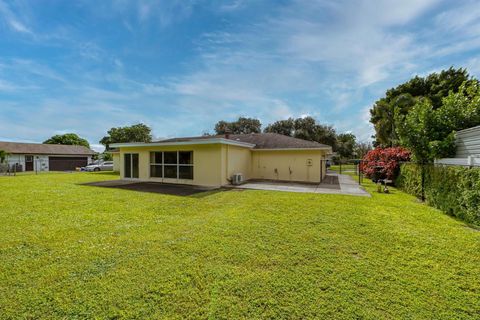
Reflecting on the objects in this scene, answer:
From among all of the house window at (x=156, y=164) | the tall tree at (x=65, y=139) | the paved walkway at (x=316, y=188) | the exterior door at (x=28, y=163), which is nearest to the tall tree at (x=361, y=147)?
the paved walkway at (x=316, y=188)

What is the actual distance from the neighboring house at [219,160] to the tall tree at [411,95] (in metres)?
10.7

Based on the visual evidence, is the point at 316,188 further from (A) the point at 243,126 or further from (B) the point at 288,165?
(A) the point at 243,126

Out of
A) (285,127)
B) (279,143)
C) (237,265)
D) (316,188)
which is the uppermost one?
(285,127)

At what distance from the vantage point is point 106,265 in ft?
10.9

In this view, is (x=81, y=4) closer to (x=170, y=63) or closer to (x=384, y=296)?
(x=170, y=63)

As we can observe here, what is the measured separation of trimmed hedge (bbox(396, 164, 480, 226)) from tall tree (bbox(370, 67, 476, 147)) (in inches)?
499

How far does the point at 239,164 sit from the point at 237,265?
10683 mm

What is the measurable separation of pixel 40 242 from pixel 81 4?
9.71 meters

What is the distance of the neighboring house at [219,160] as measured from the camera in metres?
12.2

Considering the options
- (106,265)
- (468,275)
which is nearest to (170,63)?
(106,265)

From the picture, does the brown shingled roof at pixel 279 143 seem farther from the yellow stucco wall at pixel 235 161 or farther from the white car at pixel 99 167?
the white car at pixel 99 167

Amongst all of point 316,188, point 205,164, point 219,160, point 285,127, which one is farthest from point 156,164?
point 285,127

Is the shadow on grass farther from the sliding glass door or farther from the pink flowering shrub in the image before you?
the pink flowering shrub

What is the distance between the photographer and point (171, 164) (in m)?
13.4
